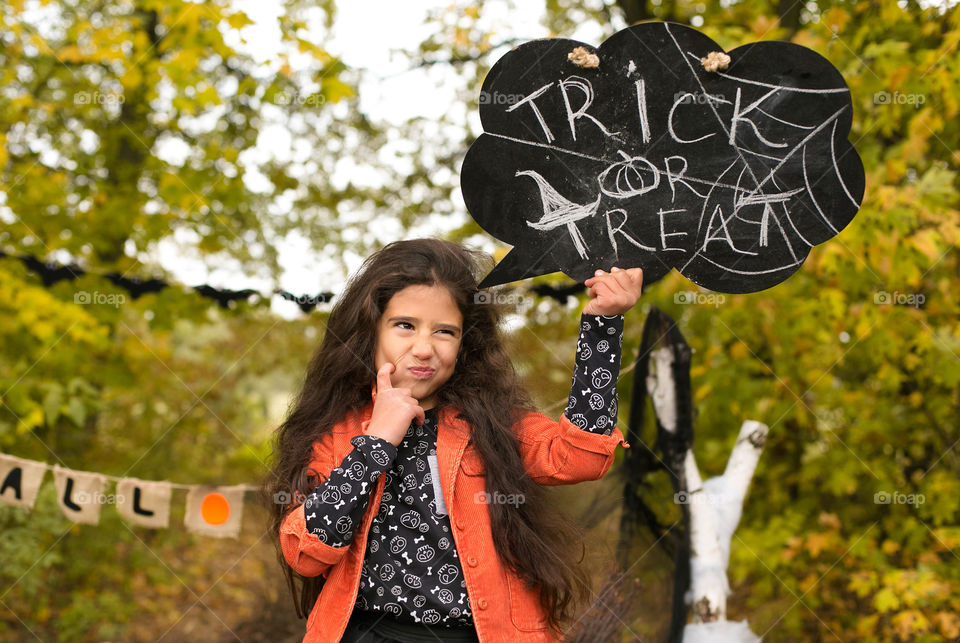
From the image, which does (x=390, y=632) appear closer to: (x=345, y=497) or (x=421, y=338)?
(x=345, y=497)

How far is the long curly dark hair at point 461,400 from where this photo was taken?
171 centimetres

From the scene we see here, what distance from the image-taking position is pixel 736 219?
5.79 ft

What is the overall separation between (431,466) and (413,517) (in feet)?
0.39

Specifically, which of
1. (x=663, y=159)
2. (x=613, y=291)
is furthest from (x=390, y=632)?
(x=663, y=159)

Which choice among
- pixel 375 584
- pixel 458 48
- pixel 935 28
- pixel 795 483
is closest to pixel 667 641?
pixel 375 584

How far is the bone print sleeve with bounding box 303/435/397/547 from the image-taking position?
154 cm

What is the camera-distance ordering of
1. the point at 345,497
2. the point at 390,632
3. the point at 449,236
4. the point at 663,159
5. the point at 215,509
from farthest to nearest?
the point at 449,236, the point at 215,509, the point at 663,159, the point at 390,632, the point at 345,497

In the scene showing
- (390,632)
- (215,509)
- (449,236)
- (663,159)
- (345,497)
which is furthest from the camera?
(449,236)

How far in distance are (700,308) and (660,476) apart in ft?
4.51

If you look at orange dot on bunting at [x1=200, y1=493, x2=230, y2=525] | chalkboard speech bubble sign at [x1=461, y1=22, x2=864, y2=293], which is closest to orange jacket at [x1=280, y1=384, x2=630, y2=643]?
chalkboard speech bubble sign at [x1=461, y1=22, x2=864, y2=293]

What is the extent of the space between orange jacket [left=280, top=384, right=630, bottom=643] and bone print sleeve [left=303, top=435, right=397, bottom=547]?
0.03 m

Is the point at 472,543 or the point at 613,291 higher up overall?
the point at 613,291

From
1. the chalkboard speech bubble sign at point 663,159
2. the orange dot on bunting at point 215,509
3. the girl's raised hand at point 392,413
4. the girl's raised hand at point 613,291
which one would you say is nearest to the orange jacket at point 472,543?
the girl's raised hand at point 392,413

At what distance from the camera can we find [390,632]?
1.64m
